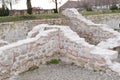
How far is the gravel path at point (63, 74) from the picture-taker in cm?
755

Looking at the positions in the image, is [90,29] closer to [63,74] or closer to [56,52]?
[56,52]

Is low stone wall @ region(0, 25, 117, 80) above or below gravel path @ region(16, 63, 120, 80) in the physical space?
above

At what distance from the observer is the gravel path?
755cm

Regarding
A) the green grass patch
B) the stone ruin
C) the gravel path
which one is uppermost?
the stone ruin

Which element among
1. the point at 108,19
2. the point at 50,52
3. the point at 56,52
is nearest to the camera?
the point at 50,52

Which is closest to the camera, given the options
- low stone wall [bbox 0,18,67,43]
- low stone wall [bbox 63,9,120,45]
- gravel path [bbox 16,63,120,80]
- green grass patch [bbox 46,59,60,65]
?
gravel path [bbox 16,63,120,80]

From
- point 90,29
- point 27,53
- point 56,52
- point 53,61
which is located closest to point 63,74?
point 27,53

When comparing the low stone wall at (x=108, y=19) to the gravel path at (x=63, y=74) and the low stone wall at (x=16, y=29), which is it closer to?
the low stone wall at (x=16, y=29)

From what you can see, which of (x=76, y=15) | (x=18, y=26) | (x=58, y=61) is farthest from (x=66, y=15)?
(x=58, y=61)

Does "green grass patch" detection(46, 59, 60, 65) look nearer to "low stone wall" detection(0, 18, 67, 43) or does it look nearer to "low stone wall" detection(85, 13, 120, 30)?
"low stone wall" detection(0, 18, 67, 43)

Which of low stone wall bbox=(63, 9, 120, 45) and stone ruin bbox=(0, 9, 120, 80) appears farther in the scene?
low stone wall bbox=(63, 9, 120, 45)

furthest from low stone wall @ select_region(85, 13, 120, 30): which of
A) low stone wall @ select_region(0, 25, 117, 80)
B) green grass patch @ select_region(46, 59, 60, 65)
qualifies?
green grass patch @ select_region(46, 59, 60, 65)

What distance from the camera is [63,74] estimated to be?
25.9 ft

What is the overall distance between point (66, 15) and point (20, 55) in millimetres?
6081
